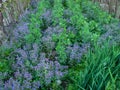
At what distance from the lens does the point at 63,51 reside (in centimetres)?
362

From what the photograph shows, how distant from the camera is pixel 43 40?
3764 mm

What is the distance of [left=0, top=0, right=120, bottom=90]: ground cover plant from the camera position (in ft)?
10.7

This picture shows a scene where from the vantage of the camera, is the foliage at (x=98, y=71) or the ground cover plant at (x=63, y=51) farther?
the ground cover plant at (x=63, y=51)

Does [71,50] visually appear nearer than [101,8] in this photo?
Yes

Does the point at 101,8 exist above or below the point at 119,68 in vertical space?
above

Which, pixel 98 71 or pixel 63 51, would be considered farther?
pixel 63 51

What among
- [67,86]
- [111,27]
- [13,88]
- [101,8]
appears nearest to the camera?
[13,88]

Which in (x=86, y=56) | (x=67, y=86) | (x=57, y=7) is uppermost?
(x=57, y=7)

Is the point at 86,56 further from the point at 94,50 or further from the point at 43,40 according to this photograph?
the point at 43,40

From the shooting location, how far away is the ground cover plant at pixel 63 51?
326cm

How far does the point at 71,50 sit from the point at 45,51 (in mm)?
363

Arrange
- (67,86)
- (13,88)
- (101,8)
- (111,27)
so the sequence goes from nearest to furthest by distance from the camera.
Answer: (13,88) < (67,86) < (111,27) < (101,8)

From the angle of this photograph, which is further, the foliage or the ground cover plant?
the ground cover plant

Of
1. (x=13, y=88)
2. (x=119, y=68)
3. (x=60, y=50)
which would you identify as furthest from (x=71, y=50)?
(x=13, y=88)
